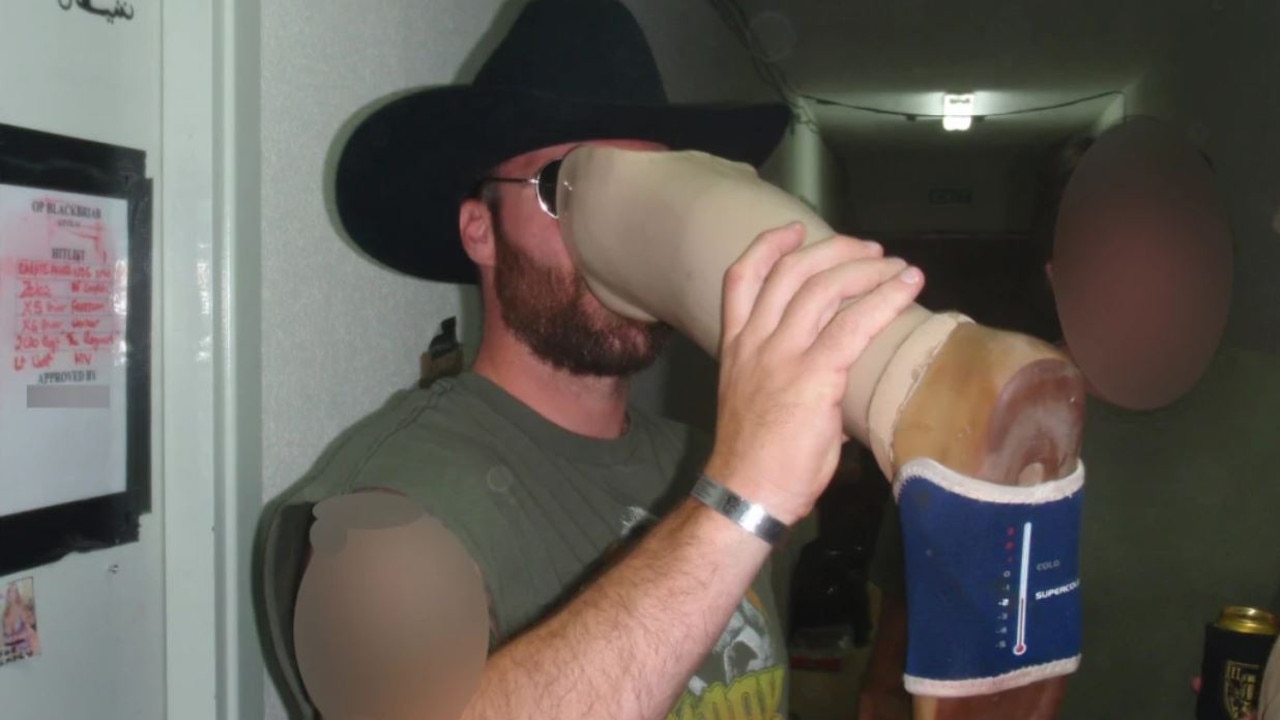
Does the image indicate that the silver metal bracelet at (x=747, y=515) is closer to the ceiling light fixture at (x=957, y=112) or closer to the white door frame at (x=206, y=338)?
the white door frame at (x=206, y=338)

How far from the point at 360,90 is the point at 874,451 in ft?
1.97

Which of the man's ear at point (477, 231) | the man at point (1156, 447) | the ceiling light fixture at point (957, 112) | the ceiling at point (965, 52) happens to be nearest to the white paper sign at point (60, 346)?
the man's ear at point (477, 231)

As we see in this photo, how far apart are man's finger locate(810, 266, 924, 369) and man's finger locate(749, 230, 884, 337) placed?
19mm

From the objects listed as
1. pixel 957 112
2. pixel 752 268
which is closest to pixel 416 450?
pixel 752 268

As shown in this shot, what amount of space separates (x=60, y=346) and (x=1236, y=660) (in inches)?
43.6

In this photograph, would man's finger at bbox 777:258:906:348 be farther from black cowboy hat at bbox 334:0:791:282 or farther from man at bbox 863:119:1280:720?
man at bbox 863:119:1280:720

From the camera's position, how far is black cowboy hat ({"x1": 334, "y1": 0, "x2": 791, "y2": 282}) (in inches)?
26.6

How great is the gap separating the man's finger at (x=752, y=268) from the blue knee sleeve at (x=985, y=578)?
10cm

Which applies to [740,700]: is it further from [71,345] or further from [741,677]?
[71,345]

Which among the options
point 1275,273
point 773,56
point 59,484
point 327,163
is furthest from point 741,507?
point 773,56

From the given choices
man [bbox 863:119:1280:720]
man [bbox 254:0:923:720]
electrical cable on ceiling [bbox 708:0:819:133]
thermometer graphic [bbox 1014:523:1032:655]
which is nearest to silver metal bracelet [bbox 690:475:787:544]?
man [bbox 254:0:923:720]

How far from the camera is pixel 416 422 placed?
64 cm

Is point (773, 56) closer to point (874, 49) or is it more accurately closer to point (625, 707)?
point (874, 49)

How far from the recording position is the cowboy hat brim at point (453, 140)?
2.20ft
